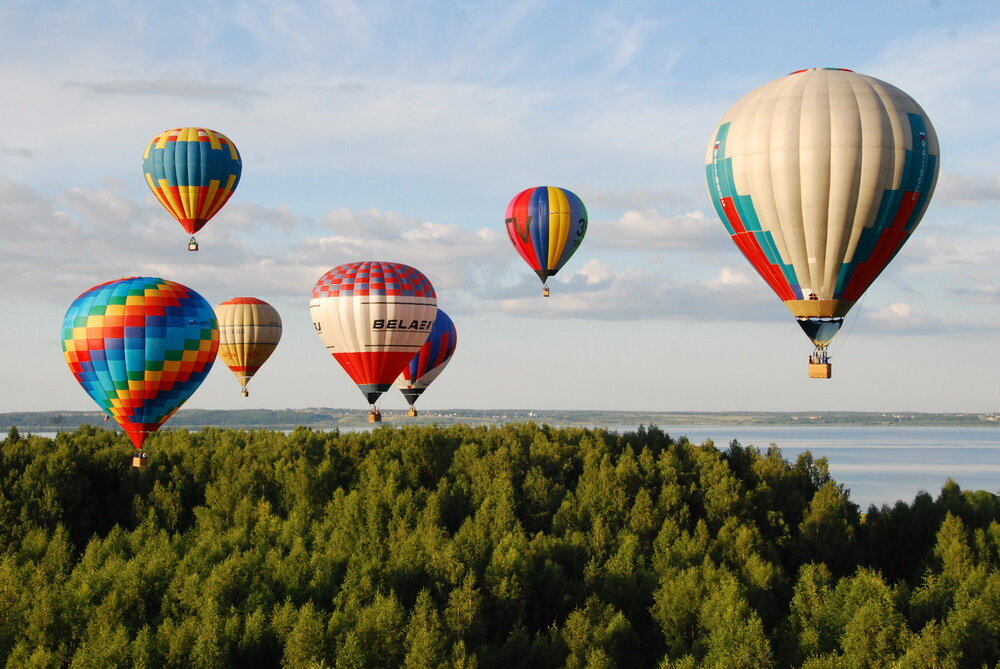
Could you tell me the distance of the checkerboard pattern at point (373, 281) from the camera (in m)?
54.9

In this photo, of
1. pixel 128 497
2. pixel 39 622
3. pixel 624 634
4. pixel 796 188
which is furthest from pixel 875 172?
pixel 128 497

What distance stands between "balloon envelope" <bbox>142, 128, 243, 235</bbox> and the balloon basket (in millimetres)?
29991

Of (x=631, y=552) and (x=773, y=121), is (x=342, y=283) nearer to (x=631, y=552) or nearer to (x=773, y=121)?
(x=631, y=552)

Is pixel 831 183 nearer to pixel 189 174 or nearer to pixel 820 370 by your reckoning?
pixel 820 370

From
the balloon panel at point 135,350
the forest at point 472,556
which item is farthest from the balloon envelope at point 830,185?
the balloon panel at point 135,350

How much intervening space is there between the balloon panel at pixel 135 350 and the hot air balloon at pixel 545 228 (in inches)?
898

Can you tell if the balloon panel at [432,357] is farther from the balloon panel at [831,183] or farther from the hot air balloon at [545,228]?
the balloon panel at [831,183]

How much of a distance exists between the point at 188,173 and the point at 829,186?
30053 mm

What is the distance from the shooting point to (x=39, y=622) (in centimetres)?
3825

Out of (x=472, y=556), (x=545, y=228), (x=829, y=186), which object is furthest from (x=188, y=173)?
(x=829, y=186)

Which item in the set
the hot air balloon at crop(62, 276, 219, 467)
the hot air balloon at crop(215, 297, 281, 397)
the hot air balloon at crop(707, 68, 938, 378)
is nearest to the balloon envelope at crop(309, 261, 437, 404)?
the hot air balloon at crop(62, 276, 219, 467)

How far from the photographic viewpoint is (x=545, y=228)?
61875mm

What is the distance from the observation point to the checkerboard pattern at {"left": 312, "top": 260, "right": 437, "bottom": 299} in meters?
54.9

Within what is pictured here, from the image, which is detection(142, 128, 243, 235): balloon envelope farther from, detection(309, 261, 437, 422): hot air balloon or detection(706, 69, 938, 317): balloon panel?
detection(706, 69, 938, 317): balloon panel
